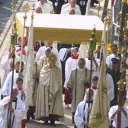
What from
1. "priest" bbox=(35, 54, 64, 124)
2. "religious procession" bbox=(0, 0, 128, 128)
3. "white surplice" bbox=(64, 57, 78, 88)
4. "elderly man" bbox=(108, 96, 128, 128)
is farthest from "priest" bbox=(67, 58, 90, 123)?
"elderly man" bbox=(108, 96, 128, 128)

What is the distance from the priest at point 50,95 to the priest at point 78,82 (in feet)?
1.11

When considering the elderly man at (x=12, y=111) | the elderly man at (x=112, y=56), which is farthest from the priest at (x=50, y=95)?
the elderly man at (x=12, y=111)

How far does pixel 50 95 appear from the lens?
22844 millimetres

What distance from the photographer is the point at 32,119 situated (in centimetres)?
2309

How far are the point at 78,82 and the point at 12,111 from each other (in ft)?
9.66

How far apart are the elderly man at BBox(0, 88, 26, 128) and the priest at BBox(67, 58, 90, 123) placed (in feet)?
8.02

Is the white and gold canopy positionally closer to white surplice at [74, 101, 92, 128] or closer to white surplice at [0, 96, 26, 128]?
white surplice at [0, 96, 26, 128]

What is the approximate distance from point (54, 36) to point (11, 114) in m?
2.90

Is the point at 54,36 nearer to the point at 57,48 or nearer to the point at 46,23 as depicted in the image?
the point at 46,23

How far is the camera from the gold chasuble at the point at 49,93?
74.3 ft

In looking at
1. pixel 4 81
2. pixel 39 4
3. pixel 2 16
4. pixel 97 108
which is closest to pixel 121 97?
pixel 97 108

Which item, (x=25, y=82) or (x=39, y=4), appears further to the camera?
(x=39, y=4)

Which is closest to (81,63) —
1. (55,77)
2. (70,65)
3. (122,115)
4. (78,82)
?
(78,82)

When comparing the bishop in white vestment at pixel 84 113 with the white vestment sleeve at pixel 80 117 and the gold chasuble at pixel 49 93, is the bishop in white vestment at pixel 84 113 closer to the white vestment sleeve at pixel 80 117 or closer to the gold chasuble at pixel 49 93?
the white vestment sleeve at pixel 80 117
